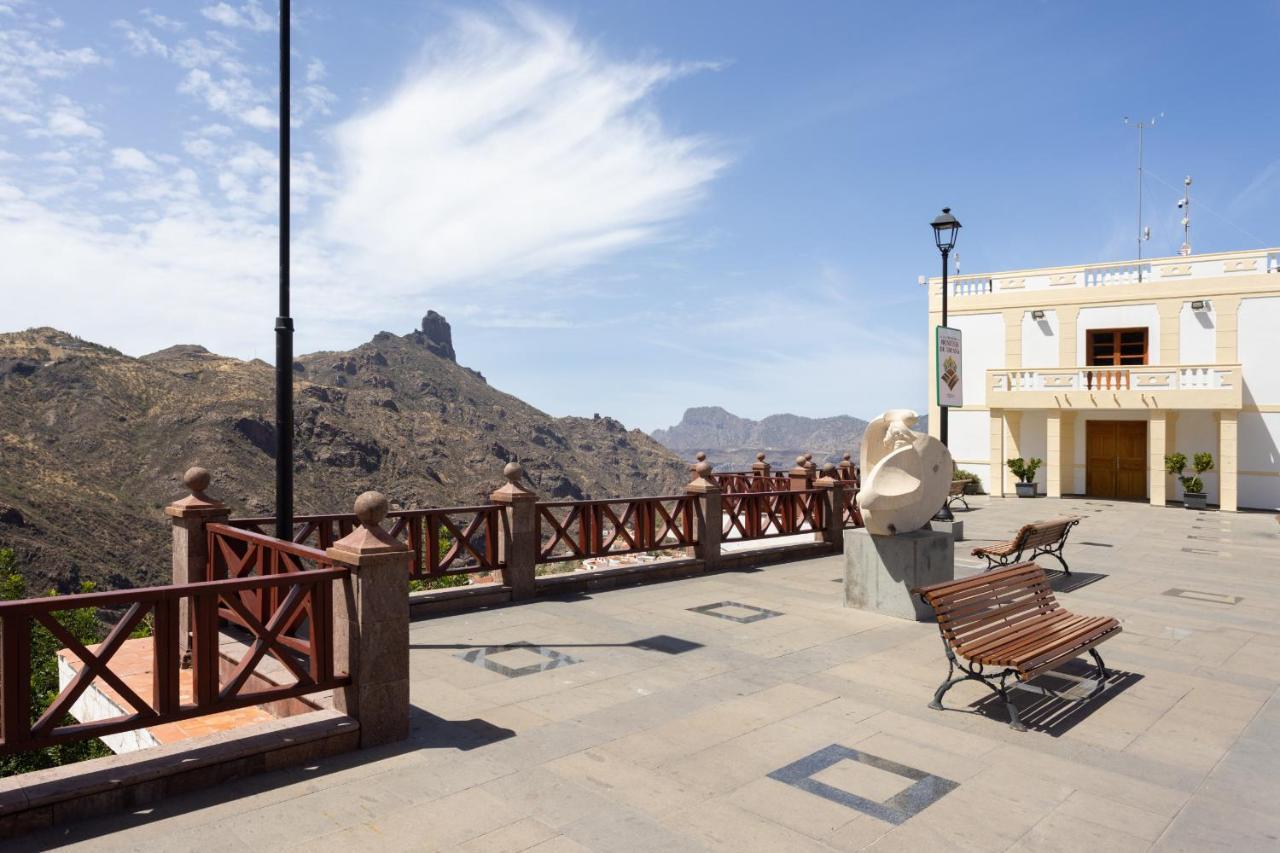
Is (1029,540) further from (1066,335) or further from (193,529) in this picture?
(1066,335)

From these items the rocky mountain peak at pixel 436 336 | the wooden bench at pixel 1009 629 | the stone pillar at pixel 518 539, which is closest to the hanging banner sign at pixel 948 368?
the wooden bench at pixel 1009 629

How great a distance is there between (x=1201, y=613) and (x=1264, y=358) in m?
18.9

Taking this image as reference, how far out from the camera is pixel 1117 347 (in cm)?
2556

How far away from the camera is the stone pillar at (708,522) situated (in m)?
11.1

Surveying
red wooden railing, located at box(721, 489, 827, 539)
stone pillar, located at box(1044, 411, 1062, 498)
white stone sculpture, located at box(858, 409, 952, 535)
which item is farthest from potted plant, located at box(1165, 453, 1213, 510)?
white stone sculpture, located at box(858, 409, 952, 535)

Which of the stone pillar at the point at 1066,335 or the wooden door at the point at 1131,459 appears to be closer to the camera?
the wooden door at the point at 1131,459

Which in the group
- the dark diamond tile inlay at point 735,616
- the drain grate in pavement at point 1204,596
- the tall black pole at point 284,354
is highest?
the tall black pole at point 284,354

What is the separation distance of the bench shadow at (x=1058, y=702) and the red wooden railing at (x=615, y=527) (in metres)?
5.05

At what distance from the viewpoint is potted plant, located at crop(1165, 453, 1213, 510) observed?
23.0 meters

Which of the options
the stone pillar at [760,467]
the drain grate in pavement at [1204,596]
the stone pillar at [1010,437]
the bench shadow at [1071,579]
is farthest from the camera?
the stone pillar at [1010,437]

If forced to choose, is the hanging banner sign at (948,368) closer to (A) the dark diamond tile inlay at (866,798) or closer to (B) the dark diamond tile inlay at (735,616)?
(B) the dark diamond tile inlay at (735,616)

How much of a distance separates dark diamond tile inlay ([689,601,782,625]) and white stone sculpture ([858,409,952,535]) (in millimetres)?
1387

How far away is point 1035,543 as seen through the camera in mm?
10320

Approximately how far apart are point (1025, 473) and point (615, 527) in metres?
19.5
